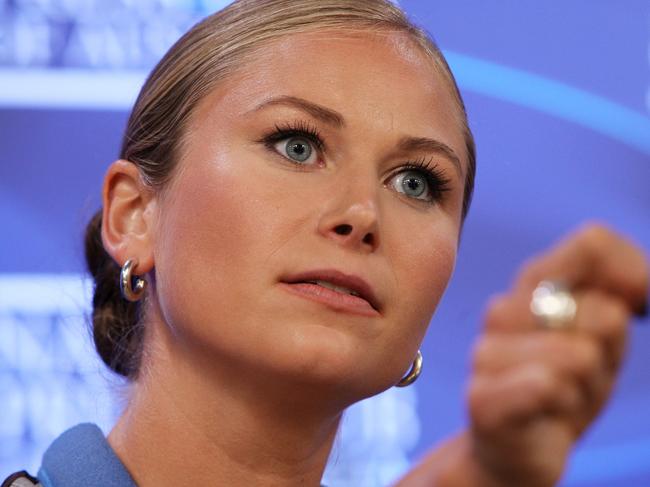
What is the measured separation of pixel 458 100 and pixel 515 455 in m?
0.66

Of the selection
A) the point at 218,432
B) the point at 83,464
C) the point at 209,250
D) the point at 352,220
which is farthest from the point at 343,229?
the point at 83,464

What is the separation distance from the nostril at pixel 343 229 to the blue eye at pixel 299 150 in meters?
0.10

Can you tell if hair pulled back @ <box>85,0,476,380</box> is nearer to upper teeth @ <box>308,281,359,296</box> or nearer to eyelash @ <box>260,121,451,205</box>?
eyelash @ <box>260,121,451,205</box>

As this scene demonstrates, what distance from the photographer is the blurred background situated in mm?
Result: 1629

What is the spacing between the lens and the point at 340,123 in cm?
99

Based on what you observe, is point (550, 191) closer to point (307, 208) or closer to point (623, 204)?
point (623, 204)

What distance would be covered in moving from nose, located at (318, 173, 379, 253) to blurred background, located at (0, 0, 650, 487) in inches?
29.3

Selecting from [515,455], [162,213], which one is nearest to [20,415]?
[162,213]

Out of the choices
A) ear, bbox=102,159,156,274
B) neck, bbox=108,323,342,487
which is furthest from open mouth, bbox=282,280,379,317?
ear, bbox=102,159,156,274

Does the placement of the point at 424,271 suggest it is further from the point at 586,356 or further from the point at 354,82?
the point at 586,356

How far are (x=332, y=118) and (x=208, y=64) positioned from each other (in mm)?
188

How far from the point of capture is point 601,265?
54 centimetres

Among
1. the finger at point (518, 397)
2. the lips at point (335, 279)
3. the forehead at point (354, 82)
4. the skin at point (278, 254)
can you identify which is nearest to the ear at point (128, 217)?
the skin at point (278, 254)

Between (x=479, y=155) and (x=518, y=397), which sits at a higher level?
(x=479, y=155)
